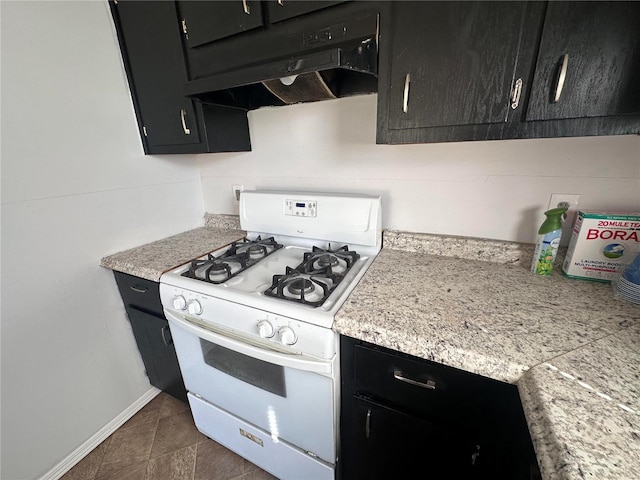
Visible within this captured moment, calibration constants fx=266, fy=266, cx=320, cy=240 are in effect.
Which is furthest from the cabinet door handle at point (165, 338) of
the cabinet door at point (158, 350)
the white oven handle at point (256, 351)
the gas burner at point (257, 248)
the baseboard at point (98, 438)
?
the baseboard at point (98, 438)

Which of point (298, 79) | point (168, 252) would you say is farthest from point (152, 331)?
point (298, 79)

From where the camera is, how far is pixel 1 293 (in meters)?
1.00

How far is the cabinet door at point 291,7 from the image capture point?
2.65ft

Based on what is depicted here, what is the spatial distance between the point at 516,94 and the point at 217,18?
3.32 feet

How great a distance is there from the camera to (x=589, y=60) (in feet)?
2.03

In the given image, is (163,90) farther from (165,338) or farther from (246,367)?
(246,367)

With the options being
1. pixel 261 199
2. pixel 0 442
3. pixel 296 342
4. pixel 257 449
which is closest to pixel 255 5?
pixel 261 199

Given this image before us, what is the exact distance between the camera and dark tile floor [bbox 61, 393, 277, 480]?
4.10 feet

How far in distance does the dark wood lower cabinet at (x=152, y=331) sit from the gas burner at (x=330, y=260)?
679mm

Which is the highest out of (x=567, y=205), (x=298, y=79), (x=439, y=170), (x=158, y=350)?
(x=298, y=79)

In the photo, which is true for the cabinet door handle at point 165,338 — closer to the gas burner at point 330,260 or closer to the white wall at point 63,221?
the white wall at point 63,221

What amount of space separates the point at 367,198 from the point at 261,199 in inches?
21.3

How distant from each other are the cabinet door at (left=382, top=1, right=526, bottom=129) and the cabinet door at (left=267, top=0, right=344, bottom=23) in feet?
0.74

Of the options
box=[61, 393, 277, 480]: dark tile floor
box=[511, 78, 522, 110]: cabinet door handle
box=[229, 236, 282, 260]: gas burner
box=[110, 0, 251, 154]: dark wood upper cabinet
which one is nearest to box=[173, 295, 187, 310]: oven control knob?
box=[229, 236, 282, 260]: gas burner
